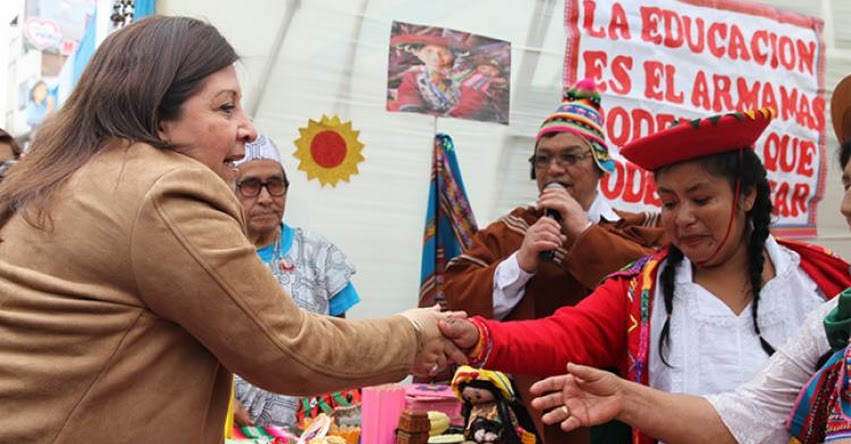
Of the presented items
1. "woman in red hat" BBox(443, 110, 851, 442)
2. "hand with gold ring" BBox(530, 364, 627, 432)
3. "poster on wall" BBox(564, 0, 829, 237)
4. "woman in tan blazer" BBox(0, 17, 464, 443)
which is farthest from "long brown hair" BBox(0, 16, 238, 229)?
"poster on wall" BBox(564, 0, 829, 237)

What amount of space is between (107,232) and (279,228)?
76.9 inches

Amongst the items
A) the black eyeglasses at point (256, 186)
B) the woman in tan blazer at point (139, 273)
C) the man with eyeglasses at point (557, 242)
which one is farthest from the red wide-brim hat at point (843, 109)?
the black eyeglasses at point (256, 186)

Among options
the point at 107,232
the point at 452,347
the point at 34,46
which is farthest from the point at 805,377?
the point at 34,46

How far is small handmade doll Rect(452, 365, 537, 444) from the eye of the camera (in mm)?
2721

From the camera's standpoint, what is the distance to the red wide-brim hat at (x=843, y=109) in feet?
7.34

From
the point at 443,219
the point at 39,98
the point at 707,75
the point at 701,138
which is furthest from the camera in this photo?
the point at 39,98

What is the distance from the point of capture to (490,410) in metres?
2.78

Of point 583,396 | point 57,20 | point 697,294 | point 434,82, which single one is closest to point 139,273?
point 583,396

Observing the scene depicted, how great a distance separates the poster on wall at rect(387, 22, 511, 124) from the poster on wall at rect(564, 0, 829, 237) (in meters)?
0.43

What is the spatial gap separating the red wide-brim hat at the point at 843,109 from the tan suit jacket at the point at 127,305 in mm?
1630

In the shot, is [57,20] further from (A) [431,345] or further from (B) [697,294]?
(B) [697,294]

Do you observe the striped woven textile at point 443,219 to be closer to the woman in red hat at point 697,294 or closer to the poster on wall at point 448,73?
the poster on wall at point 448,73

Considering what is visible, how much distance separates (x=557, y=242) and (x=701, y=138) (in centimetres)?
74

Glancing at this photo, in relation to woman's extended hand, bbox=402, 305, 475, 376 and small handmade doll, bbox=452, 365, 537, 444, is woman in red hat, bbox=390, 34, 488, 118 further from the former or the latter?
woman's extended hand, bbox=402, 305, 475, 376
